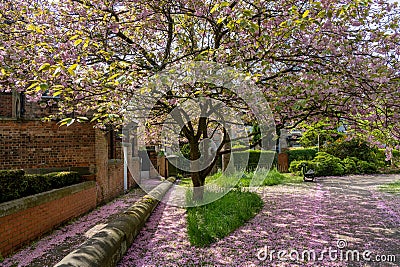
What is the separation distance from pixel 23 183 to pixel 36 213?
0.60 metres

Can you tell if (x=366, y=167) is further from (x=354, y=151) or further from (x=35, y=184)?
(x=35, y=184)

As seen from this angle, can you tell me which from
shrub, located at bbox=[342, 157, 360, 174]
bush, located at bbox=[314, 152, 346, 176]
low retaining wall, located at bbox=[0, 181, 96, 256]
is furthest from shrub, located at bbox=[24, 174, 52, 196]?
shrub, located at bbox=[342, 157, 360, 174]

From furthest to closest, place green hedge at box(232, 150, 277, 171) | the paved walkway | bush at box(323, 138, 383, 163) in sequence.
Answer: bush at box(323, 138, 383, 163) → green hedge at box(232, 150, 277, 171) → the paved walkway

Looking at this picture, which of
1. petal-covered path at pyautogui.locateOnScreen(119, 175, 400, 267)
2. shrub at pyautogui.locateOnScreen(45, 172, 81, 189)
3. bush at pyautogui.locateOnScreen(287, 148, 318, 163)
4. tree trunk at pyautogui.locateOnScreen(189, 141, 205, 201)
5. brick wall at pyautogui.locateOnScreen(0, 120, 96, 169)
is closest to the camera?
petal-covered path at pyautogui.locateOnScreen(119, 175, 400, 267)

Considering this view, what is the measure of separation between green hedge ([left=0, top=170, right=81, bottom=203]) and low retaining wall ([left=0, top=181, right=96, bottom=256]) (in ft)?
0.65

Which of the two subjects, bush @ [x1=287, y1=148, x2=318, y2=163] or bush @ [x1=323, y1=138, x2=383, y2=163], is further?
bush @ [x1=287, y1=148, x2=318, y2=163]

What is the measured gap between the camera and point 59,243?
5.87m

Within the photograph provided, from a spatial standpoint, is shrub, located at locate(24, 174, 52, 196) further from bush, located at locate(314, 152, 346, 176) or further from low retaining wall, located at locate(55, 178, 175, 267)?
bush, located at locate(314, 152, 346, 176)

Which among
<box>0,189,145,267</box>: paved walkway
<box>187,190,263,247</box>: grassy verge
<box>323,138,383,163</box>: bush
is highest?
<box>323,138,383,163</box>: bush

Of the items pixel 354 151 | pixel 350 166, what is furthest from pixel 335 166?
pixel 354 151

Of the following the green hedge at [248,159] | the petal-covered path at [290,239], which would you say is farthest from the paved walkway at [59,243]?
the green hedge at [248,159]

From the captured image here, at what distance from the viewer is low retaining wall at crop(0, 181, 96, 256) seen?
195 inches

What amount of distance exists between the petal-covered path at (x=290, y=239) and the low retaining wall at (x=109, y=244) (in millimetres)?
201

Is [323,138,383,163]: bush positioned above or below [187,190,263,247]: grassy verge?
above
